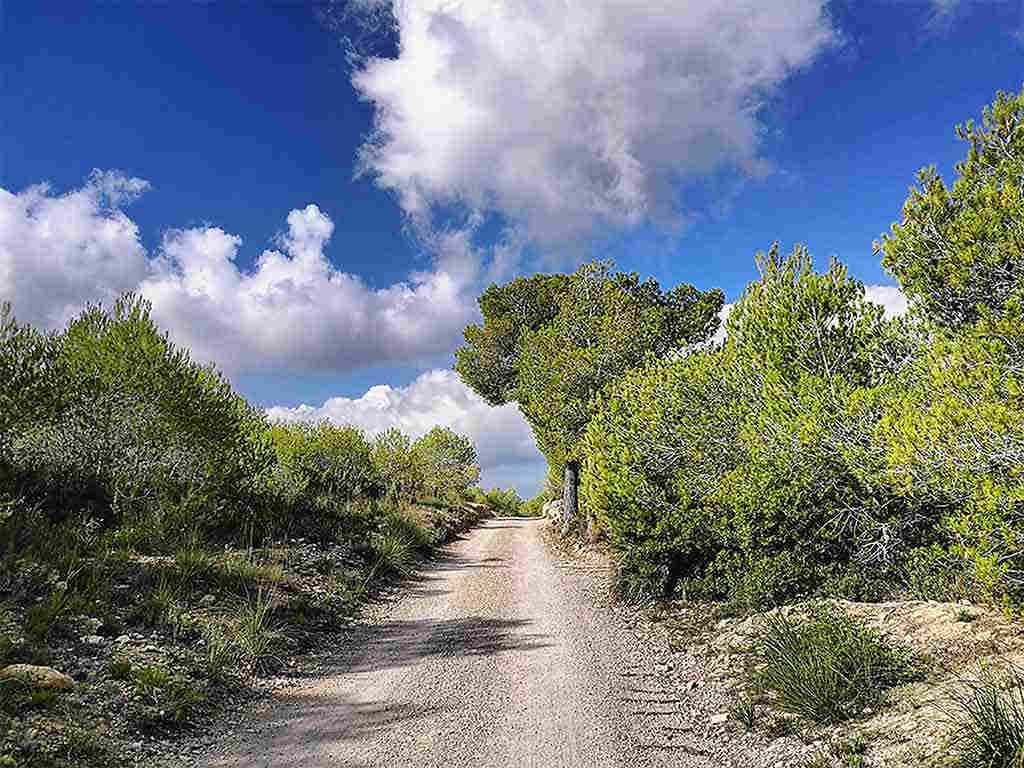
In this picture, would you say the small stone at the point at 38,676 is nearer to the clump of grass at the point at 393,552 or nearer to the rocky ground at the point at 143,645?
the rocky ground at the point at 143,645

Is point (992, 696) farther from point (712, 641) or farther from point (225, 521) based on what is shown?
point (225, 521)

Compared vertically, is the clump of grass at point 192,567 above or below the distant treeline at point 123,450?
below

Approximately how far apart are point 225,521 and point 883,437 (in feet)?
50.0

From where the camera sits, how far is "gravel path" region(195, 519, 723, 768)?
22.0 feet

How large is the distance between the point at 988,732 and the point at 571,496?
2157cm

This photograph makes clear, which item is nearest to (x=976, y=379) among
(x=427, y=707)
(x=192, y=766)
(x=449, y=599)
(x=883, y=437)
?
(x=883, y=437)

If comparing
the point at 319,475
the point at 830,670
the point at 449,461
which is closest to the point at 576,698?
the point at 830,670

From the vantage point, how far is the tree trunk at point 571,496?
85.6ft

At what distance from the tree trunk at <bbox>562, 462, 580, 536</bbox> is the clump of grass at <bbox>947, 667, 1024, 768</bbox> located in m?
20.1

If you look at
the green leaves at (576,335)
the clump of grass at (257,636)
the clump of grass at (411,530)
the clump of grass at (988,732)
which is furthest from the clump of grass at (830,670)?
the clump of grass at (411,530)

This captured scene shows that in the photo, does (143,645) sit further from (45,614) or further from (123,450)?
(123,450)

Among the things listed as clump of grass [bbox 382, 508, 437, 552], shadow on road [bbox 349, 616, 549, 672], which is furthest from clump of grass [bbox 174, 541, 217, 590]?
clump of grass [bbox 382, 508, 437, 552]

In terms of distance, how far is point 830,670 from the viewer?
7223 mm

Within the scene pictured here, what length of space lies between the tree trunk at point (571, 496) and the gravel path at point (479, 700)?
11.8 m
